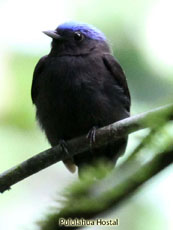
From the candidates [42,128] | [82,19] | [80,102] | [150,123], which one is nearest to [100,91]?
[80,102]

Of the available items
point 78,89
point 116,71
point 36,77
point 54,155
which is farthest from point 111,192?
point 36,77

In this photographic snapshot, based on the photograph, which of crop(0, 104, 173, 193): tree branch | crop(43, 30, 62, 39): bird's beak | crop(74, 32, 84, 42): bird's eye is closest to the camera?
crop(0, 104, 173, 193): tree branch

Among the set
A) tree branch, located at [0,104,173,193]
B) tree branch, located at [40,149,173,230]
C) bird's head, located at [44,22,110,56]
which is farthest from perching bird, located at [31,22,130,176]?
tree branch, located at [40,149,173,230]

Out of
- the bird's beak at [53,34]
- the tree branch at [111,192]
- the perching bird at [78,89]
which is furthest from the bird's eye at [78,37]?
the tree branch at [111,192]

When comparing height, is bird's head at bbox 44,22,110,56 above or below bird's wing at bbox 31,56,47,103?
above

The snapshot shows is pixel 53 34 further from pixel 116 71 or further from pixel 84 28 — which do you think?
pixel 116 71

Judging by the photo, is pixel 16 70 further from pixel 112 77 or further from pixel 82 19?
pixel 112 77

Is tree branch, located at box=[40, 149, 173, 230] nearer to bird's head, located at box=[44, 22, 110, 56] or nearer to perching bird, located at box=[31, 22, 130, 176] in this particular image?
perching bird, located at box=[31, 22, 130, 176]
